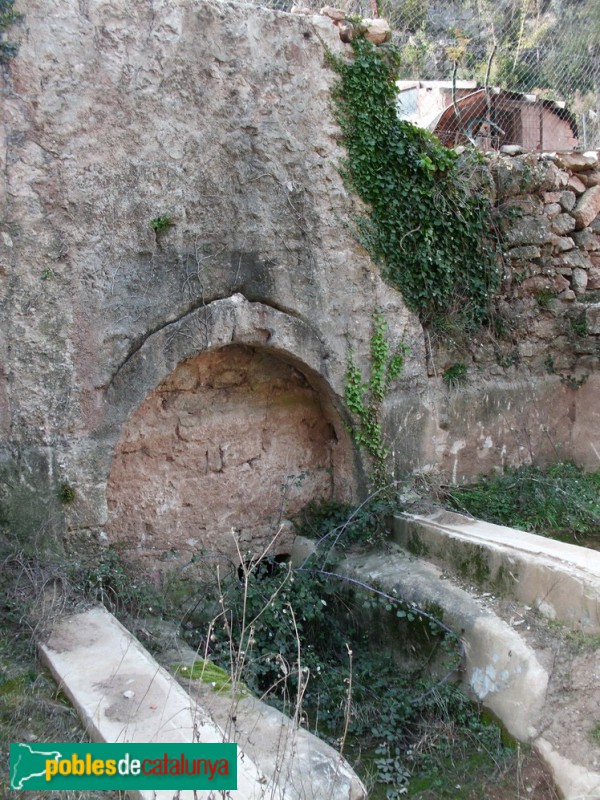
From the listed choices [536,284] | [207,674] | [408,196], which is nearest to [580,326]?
[536,284]

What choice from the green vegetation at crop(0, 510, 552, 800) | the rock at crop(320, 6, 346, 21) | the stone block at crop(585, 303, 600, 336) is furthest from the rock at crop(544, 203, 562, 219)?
the green vegetation at crop(0, 510, 552, 800)

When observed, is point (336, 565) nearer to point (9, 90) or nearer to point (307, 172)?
point (307, 172)

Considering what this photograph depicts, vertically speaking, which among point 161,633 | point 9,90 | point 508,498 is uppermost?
point 9,90

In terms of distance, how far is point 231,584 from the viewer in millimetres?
4945

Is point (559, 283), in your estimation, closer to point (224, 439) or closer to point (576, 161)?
point (576, 161)

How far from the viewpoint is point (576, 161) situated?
6.46m

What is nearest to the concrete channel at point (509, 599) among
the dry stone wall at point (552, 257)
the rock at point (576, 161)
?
the dry stone wall at point (552, 257)

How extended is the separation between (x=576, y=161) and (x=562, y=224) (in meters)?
0.61

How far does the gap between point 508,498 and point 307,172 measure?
2925 mm

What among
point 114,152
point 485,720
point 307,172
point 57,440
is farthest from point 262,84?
point 485,720

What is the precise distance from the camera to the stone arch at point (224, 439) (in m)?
4.81

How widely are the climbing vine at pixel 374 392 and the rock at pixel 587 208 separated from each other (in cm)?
235

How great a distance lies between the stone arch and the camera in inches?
189

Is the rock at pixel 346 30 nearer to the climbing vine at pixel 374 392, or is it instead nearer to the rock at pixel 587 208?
the climbing vine at pixel 374 392
